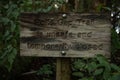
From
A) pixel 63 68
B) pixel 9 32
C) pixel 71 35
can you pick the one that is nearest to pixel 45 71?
pixel 9 32

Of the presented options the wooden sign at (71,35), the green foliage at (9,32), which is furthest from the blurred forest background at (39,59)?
the wooden sign at (71,35)

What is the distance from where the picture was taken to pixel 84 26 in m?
2.26

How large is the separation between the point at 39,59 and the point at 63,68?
1336 millimetres

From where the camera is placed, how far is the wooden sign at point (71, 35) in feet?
7.42

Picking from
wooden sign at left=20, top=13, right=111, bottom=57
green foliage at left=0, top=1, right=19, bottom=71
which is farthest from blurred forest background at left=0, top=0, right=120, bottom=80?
wooden sign at left=20, top=13, right=111, bottom=57

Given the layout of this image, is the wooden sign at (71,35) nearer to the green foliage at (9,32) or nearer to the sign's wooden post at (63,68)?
the sign's wooden post at (63,68)

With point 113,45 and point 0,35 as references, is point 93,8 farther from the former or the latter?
point 0,35

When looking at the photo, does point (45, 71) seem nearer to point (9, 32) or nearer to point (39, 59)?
point (9, 32)

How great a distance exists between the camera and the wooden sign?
2262mm

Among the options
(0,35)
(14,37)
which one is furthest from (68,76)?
(0,35)

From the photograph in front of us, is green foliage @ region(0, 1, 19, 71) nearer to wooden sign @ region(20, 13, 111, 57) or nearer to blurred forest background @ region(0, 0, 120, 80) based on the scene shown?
blurred forest background @ region(0, 0, 120, 80)

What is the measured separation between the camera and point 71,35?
227cm

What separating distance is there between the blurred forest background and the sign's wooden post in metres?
0.07

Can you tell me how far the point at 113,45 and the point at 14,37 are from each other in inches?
37.0
